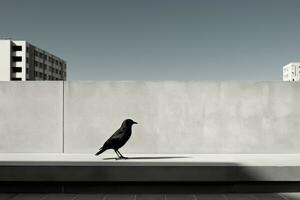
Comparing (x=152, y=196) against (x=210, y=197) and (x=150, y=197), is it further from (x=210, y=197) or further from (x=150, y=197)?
(x=210, y=197)

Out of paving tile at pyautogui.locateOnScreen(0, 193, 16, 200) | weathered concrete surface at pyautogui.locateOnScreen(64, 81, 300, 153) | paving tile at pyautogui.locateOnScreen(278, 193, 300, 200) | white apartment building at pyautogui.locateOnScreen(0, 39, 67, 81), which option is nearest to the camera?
paving tile at pyautogui.locateOnScreen(278, 193, 300, 200)

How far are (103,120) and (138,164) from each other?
2.25 metres

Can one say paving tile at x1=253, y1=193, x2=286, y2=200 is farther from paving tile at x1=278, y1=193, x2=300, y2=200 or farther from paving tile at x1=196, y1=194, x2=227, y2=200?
paving tile at x1=196, y1=194, x2=227, y2=200

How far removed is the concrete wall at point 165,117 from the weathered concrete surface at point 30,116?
21mm

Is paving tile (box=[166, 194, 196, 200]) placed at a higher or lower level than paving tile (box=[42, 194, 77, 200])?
higher

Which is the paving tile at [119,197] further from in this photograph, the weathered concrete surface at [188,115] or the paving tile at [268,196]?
the weathered concrete surface at [188,115]

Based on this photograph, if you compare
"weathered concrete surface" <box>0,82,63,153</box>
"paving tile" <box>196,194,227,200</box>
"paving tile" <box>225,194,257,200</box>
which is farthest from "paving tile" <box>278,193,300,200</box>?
"weathered concrete surface" <box>0,82,63,153</box>

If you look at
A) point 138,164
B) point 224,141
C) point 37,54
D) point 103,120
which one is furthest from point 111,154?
point 37,54

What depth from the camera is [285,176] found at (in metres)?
4.88

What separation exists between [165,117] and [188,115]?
1.55 feet

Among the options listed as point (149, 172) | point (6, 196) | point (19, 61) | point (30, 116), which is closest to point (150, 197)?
point (149, 172)

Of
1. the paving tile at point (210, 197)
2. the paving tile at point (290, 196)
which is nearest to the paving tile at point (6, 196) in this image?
the paving tile at point (210, 197)

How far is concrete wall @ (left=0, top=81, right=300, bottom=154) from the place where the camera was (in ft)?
22.9

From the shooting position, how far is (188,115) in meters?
7.00
